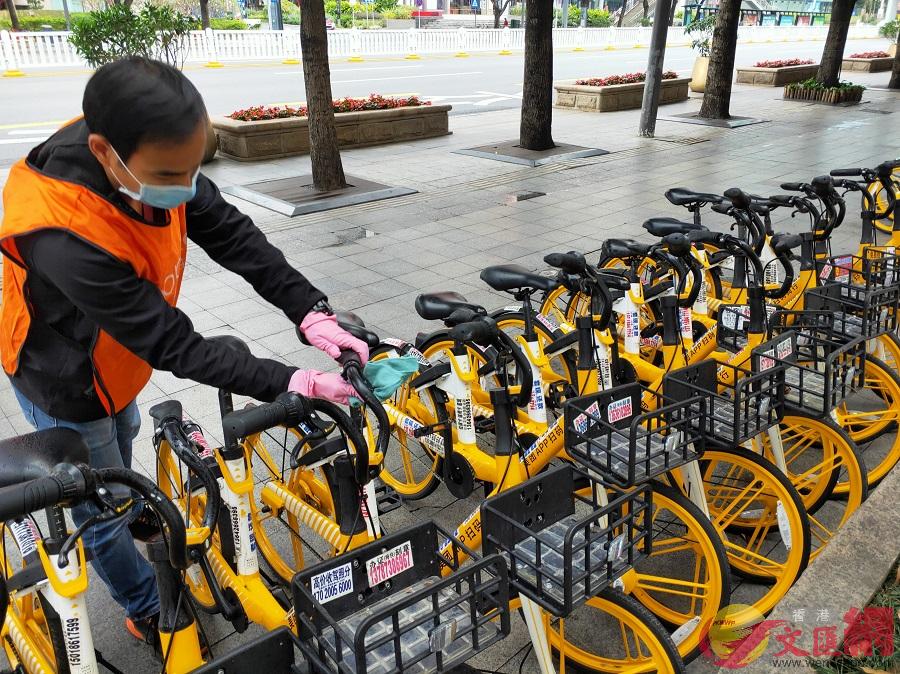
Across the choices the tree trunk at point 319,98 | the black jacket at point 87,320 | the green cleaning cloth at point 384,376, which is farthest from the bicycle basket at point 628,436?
the tree trunk at point 319,98

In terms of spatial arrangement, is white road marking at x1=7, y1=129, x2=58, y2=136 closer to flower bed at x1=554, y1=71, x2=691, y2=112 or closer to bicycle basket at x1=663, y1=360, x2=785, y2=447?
flower bed at x1=554, y1=71, x2=691, y2=112

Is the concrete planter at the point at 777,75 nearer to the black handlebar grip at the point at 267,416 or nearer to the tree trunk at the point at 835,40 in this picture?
the tree trunk at the point at 835,40

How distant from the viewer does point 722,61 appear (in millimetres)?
13953

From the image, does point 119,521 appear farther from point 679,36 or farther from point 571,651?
point 679,36

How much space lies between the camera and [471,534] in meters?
2.75

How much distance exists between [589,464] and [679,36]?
41.2 metres

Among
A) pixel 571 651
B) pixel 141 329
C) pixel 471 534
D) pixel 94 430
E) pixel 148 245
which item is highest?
pixel 148 245

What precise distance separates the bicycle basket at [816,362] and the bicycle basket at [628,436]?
0.52 metres

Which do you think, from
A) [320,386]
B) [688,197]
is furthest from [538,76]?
[320,386]

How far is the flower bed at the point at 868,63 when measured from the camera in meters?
24.0

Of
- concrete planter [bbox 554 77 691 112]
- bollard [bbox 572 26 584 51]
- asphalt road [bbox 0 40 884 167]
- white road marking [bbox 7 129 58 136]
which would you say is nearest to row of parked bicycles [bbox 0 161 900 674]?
asphalt road [bbox 0 40 884 167]

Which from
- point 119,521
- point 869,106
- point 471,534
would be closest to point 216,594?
point 119,521

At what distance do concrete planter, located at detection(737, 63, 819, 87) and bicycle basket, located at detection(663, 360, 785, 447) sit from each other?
66.6ft

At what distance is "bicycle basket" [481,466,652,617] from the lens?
1912 mm
